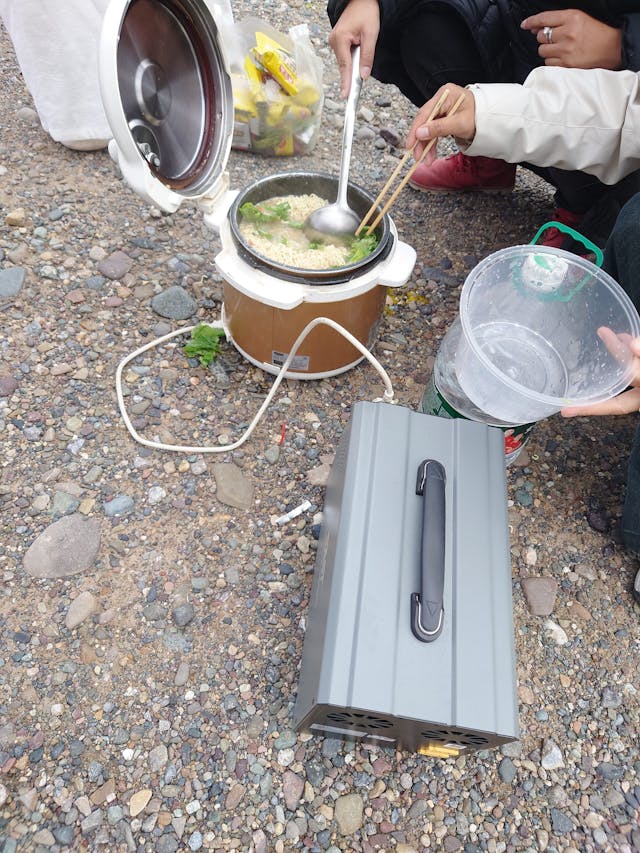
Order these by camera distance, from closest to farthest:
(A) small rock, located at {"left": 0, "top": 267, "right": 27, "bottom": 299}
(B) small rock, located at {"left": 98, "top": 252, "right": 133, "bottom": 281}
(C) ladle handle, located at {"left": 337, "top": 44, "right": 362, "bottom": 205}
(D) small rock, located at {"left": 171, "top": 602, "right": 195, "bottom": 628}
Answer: (D) small rock, located at {"left": 171, "top": 602, "right": 195, "bottom": 628} → (C) ladle handle, located at {"left": 337, "top": 44, "right": 362, "bottom": 205} → (A) small rock, located at {"left": 0, "top": 267, "right": 27, "bottom": 299} → (B) small rock, located at {"left": 98, "top": 252, "right": 133, "bottom": 281}

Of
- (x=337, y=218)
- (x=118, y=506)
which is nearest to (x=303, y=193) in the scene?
(x=337, y=218)

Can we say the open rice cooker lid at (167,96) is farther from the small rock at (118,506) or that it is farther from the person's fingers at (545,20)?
the person's fingers at (545,20)

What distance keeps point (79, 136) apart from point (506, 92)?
1440mm

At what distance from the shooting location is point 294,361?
158cm

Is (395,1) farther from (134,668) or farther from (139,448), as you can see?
(134,668)

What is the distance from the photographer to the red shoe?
214cm

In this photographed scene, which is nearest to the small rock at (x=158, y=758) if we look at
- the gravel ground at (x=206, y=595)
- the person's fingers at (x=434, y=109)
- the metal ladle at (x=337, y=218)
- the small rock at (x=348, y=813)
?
the gravel ground at (x=206, y=595)

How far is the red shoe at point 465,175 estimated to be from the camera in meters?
2.14

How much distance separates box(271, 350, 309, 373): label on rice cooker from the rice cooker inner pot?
23cm

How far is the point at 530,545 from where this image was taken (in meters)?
1.47

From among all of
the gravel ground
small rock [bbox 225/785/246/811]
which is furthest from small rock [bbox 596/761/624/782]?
small rock [bbox 225/785/246/811]

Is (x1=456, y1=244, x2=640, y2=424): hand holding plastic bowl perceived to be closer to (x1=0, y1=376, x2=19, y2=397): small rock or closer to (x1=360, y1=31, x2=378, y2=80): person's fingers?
(x1=360, y1=31, x2=378, y2=80): person's fingers

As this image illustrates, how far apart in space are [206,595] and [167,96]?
1138mm

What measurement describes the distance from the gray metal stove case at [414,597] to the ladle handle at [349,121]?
0.73 metres
